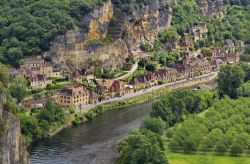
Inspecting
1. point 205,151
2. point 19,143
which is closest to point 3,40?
point 205,151

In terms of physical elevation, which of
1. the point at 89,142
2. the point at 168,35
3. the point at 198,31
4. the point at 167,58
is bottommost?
the point at 89,142

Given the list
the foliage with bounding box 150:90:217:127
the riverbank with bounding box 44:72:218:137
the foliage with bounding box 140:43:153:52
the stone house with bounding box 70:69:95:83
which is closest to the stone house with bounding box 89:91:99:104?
the riverbank with bounding box 44:72:218:137

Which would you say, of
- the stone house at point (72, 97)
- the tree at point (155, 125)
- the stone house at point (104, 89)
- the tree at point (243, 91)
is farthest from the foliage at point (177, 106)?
the stone house at point (104, 89)

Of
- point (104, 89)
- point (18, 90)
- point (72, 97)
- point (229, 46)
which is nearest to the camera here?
point (18, 90)

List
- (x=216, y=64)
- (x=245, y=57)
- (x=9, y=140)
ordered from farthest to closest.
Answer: (x=245, y=57)
(x=216, y=64)
(x=9, y=140)

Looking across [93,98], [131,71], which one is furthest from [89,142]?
[131,71]

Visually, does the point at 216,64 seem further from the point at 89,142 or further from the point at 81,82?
the point at 89,142

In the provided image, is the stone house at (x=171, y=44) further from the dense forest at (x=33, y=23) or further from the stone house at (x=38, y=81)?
the stone house at (x=38, y=81)
